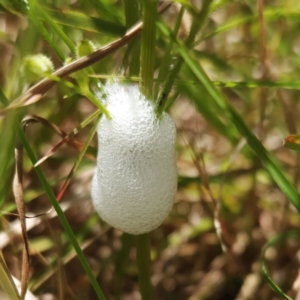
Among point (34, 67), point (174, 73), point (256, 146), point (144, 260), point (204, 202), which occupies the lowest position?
point (204, 202)

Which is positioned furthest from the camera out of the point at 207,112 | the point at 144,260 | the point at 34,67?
the point at 207,112

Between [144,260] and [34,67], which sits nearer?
[34,67]

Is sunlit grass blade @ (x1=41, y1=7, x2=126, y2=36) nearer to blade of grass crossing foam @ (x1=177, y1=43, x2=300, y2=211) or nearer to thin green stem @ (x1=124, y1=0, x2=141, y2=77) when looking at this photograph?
thin green stem @ (x1=124, y1=0, x2=141, y2=77)

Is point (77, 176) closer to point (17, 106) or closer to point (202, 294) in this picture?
point (202, 294)

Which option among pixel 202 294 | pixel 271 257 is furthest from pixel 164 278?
pixel 271 257

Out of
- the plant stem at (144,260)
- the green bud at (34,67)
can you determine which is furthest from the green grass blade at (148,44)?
the plant stem at (144,260)

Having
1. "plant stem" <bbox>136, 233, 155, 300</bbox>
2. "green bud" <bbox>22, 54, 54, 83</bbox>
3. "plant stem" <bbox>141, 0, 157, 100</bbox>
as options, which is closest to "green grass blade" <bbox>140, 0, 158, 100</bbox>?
"plant stem" <bbox>141, 0, 157, 100</bbox>

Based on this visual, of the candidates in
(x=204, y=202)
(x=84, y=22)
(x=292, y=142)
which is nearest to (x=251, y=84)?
(x=292, y=142)

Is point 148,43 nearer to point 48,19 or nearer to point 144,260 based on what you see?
point 48,19
